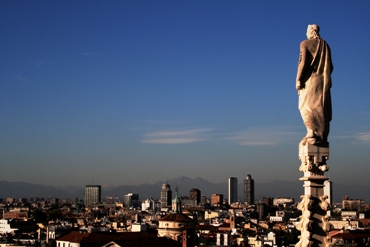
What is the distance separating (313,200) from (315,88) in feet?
3.44

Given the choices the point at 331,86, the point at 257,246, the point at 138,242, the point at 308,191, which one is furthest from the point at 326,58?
the point at 257,246

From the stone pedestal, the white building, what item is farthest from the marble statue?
the white building

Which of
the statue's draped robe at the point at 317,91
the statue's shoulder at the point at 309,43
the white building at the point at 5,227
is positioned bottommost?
the white building at the point at 5,227

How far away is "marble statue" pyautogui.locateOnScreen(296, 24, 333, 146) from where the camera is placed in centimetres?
600

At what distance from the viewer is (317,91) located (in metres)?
6.08

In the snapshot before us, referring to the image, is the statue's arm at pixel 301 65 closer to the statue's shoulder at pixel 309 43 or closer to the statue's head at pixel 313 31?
the statue's shoulder at pixel 309 43

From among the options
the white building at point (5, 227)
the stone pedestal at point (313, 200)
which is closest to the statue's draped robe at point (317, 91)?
the stone pedestal at point (313, 200)

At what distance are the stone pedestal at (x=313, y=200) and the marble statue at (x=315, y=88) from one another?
0.34 ft

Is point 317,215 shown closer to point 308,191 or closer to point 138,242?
point 308,191

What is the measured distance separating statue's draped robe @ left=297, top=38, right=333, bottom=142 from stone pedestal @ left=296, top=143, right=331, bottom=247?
153mm

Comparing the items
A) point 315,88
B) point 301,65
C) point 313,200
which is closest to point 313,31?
point 301,65

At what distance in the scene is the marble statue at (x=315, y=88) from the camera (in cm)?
600

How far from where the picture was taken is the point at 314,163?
19.5ft

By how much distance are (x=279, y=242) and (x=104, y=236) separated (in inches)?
704
